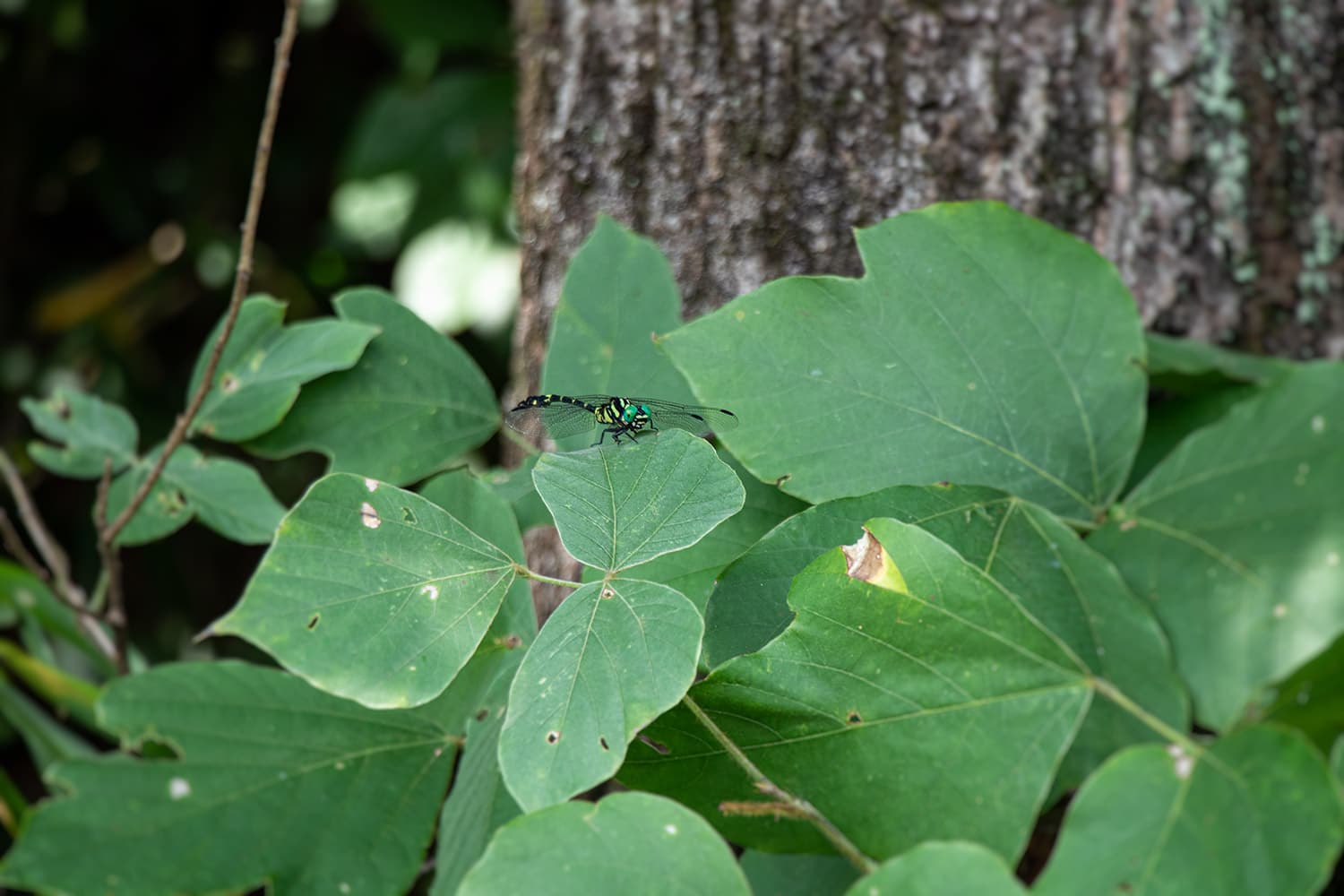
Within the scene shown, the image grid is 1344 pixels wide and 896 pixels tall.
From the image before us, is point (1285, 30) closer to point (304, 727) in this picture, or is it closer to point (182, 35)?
point (304, 727)

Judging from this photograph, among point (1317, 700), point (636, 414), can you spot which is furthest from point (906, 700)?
point (636, 414)

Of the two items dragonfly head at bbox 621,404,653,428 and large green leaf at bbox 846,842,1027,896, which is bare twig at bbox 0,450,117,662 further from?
large green leaf at bbox 846,842,1027,896

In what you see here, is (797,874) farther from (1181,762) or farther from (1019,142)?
(1019,142)

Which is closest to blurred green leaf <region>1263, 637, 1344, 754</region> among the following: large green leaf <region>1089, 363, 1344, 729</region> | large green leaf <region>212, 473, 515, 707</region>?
large green leaf <region>1089, 363, 1344, 729</region>

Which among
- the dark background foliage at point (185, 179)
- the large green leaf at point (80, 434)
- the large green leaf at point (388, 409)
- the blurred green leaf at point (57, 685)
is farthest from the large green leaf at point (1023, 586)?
the dark background foliage at point (185, 179)

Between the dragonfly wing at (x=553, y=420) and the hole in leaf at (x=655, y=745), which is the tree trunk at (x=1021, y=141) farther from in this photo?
the hole in leaf at (x=655, y=745)

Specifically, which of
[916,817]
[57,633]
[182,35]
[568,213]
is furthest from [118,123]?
[916,817]
